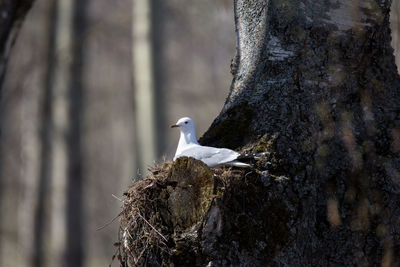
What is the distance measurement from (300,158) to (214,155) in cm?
46

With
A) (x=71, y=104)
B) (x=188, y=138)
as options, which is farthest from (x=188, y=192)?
(x=71, y=104)

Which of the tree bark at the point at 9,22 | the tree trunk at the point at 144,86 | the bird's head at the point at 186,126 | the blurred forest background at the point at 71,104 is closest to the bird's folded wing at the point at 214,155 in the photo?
the bird's head at the point at 186,126

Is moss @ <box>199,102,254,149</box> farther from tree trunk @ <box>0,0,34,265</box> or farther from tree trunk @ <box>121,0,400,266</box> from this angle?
tree trunk @ <box>0,0,34,265</box>

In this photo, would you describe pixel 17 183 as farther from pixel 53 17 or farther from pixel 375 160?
pixel 375 160

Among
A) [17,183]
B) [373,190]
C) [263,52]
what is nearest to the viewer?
[373,190]

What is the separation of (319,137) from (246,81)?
565 millimetres

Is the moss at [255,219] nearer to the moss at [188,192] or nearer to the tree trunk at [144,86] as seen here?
the moss at [188,192]

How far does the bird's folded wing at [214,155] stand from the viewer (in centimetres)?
296

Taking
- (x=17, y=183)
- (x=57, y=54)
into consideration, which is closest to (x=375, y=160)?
(x=57, y=54)

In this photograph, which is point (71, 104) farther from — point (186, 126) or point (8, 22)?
point (186, 126)

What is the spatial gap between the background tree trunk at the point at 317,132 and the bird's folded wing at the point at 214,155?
14 centimetres

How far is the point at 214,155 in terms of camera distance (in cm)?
306

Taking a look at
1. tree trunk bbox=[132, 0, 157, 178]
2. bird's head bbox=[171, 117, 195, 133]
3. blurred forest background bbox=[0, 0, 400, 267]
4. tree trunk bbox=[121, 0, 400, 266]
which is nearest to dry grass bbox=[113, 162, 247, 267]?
tree trunk bbox=[121, 0, 400, 266]

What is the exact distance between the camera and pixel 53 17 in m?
10.9
